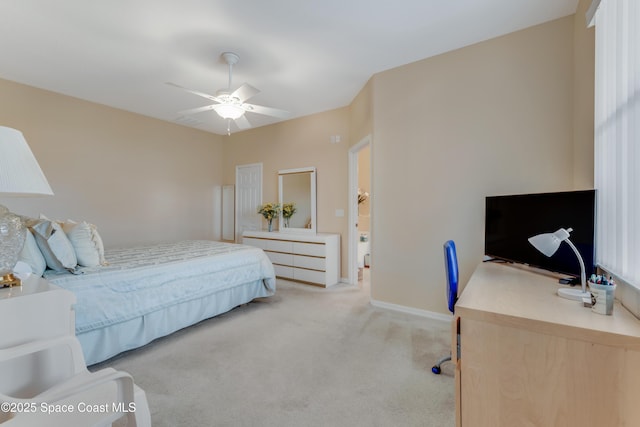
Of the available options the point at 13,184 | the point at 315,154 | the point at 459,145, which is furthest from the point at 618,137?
the point at 315,154

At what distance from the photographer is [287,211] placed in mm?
4957

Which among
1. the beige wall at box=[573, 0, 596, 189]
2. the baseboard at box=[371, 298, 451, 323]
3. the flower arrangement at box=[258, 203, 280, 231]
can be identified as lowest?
the baseboard at box=[371, 298, 451, 323]

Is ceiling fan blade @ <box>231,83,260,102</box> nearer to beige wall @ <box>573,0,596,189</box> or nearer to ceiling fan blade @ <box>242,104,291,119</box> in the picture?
ceiling fan blade @ <box>242,104,291,119</box>

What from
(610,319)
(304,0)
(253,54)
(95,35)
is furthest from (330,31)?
(610,319)

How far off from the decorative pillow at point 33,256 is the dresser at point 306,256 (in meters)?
2.89

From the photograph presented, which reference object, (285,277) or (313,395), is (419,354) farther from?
(285,277)

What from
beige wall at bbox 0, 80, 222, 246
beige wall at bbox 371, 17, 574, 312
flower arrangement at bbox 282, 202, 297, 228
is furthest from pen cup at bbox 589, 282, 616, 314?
beige wall at bbox 0, 80, 222, 246

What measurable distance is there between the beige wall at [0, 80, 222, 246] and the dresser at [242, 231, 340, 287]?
1921 millimetres

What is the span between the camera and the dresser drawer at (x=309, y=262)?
418 centimetres

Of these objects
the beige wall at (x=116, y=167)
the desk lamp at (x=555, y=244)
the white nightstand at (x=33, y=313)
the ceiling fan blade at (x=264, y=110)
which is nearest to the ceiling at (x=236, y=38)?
the beige wall at (x=116, y=167)

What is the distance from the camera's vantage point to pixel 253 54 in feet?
9.66

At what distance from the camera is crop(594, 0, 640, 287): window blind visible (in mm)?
1140

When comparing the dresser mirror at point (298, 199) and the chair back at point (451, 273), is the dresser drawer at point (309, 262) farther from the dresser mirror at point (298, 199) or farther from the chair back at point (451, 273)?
the chair back at point (451, 273)

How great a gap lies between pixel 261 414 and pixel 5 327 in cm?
127
